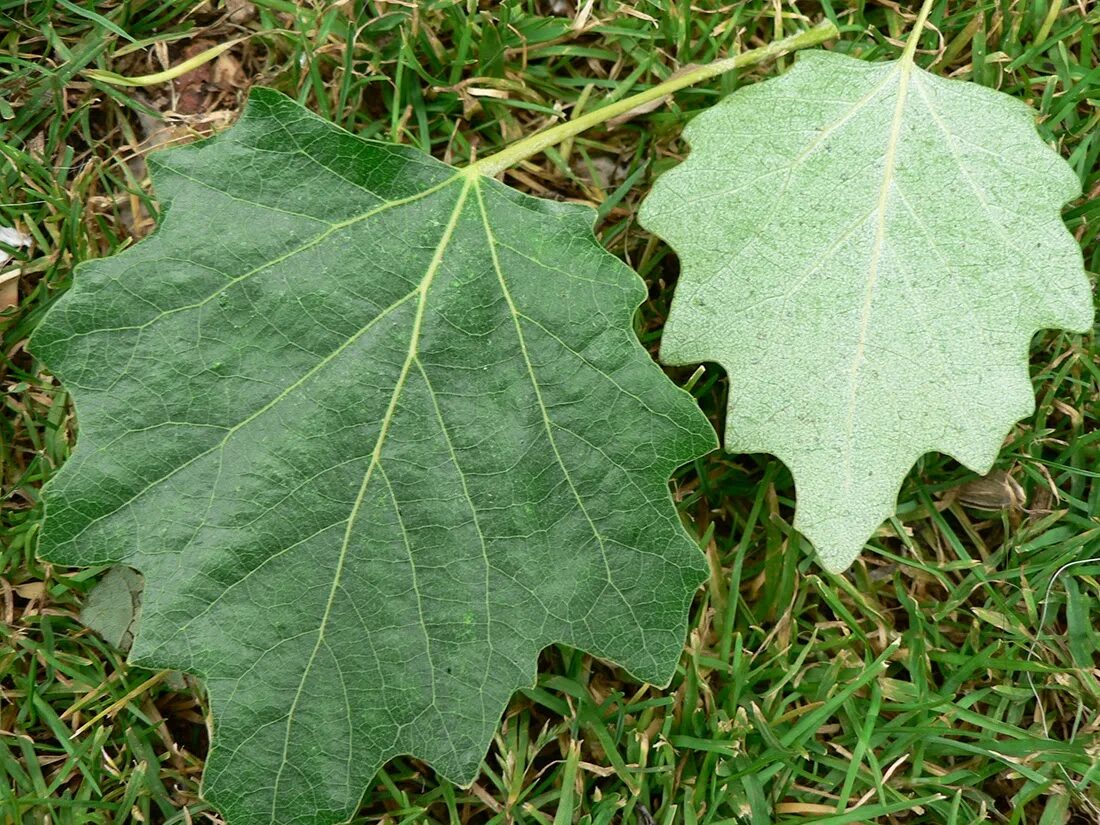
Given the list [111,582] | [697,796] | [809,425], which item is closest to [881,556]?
[809,425]

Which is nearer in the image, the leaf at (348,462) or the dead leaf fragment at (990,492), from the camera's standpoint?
the leaf at (348,462)

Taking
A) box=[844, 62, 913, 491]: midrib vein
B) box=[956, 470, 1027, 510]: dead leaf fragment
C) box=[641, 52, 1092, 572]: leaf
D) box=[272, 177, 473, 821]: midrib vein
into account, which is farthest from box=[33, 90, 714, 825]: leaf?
box=[956, 470, 1027, 510]: dead leaf fragment

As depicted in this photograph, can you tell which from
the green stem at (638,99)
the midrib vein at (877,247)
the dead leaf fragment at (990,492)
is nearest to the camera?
the midrib vein at (877,247)

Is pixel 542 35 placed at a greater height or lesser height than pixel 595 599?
greater

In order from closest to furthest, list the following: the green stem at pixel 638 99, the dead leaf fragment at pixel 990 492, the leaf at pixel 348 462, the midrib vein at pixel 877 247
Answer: the leaf at pixel 348 462 < the midrib vein at pixel 877 247 < the green stem at pixel 638 99 < the dead leaf fragment at pixel 990 492

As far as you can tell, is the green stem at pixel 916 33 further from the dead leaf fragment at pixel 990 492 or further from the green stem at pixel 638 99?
the dead leaf fragment at pixel 990 492

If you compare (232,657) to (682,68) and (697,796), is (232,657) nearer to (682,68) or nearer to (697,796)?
(697,796)

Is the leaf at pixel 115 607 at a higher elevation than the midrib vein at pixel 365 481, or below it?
below

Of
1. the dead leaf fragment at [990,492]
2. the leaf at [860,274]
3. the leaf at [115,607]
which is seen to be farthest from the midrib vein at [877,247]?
the leaf at [115,607]
